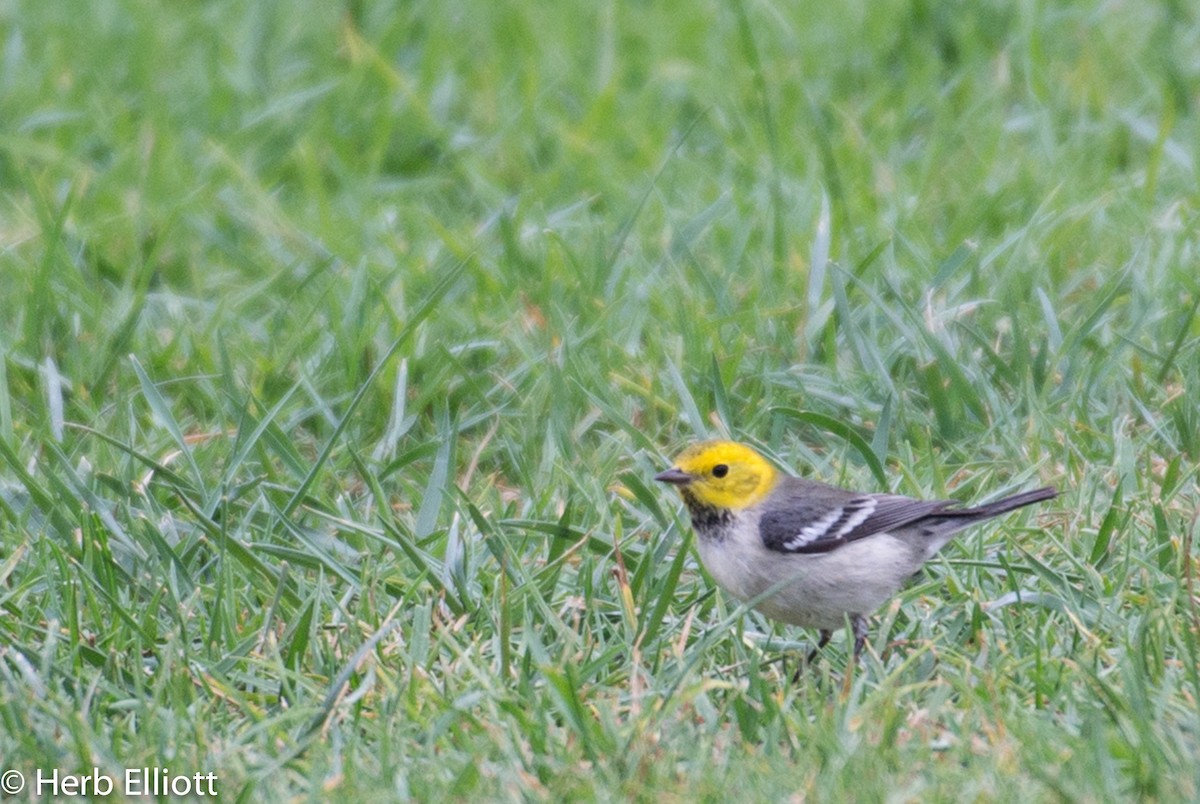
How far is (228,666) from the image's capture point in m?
4.31

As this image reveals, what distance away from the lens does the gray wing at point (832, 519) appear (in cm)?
458

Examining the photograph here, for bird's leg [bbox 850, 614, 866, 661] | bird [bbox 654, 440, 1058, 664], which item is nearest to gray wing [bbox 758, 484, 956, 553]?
bird [bbox 654, 440, 1058, 664]

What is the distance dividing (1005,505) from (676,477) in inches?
35.1

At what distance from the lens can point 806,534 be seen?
4590 millimetres

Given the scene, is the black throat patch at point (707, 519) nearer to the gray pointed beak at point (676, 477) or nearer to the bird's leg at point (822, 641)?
the gray pointed beak at point (676, 477)

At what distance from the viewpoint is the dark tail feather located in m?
4.61

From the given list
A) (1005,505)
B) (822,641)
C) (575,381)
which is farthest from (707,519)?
(575,381)

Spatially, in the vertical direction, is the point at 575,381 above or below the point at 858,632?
above

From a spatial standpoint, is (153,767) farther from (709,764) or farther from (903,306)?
(903,306)

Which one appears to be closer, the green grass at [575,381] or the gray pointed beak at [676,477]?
Result: the green grass at [575,381]

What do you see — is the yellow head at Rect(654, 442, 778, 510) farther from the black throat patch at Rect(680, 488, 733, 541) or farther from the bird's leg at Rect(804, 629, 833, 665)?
the bird's leg at Rect(804, 629, 833, 665)

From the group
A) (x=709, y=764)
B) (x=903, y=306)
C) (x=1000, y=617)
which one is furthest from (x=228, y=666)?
(x=903, y=306)

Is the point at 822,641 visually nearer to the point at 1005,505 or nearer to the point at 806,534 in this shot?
the point at 806,534

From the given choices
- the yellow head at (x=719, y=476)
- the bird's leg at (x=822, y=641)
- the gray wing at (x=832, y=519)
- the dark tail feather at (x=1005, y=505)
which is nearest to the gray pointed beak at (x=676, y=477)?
the yellow head at (x=719, y=476)
